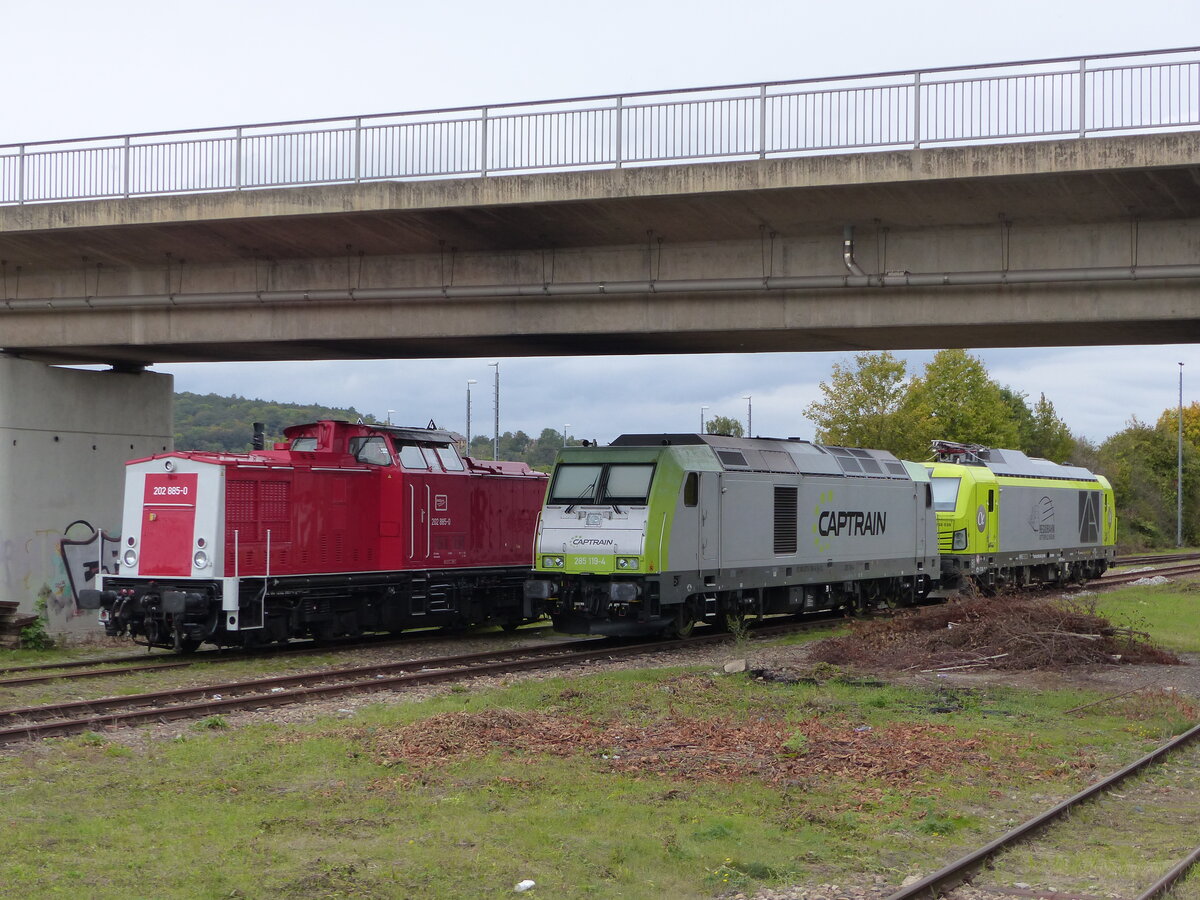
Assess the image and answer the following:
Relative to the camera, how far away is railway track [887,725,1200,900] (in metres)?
6.64

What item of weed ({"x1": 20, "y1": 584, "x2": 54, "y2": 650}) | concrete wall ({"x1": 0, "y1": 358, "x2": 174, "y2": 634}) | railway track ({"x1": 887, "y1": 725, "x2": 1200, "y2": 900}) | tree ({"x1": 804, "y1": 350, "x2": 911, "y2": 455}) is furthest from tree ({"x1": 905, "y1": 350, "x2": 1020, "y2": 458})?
railway track ({"x1": 887, "y1": 725, "x2": 1200, "y2": 900})

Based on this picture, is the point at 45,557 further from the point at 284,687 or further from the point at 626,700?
the point at 626,700

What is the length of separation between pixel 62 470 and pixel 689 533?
11318 millimetres

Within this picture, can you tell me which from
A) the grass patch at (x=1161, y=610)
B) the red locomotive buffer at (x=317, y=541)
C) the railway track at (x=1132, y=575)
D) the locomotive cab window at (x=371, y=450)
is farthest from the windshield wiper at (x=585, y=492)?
the railway track at (x=1132, y=575)

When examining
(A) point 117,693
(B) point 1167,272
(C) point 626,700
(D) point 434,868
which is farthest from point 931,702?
(A) point 117,693

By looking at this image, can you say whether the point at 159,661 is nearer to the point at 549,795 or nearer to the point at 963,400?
the point at 549,795

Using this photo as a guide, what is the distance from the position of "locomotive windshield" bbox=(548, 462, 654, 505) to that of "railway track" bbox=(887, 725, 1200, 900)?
9.67 m

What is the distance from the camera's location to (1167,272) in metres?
15.8

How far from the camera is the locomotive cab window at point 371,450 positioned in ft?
66.2

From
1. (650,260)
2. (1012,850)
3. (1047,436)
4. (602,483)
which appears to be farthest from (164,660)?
(1047,436)

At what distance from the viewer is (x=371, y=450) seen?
66.3ft

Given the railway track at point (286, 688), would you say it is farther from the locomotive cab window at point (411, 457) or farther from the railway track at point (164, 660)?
the locomotive cab window at point (411, 457)

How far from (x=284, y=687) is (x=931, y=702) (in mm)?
7616

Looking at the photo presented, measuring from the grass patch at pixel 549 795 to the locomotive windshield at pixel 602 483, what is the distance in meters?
5.78
